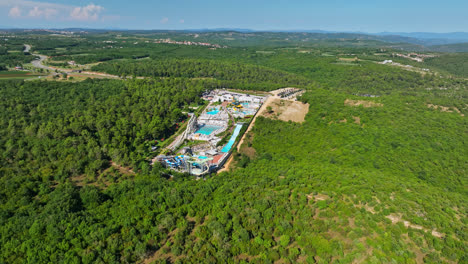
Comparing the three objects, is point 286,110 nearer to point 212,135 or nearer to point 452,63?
point 212,135

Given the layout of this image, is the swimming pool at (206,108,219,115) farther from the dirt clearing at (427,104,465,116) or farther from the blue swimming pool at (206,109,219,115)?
the dirt clearing at (427,104,465,116)

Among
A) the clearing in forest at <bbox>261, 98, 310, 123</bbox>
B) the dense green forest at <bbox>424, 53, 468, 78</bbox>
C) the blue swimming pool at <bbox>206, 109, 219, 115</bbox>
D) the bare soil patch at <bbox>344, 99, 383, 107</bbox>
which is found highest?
the dense green forest at <bbox>424, 53, 468, 78</bbox>

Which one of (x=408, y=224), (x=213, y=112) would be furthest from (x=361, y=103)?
(x=408, y=224)

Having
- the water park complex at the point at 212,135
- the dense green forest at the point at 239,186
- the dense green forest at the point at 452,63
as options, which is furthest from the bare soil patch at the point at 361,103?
the dense green forest at the point at 452,63

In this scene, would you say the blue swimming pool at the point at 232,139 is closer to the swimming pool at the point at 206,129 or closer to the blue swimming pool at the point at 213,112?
the swimming pool at the point at 206,129

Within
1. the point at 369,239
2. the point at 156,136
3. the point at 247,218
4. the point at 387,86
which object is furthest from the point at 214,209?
the point at 387,86

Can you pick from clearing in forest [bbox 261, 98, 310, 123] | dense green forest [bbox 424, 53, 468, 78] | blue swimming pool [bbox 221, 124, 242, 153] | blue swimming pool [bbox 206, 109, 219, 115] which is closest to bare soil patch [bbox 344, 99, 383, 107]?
clearing in forest [bbox 261, 98, 310, 123]
